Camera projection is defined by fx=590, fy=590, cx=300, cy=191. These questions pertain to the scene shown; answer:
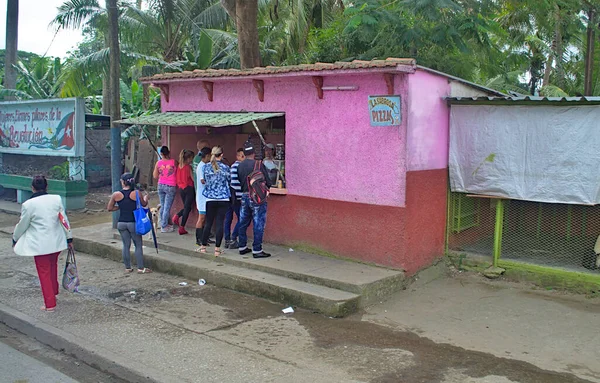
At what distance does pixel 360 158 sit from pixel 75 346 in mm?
4402

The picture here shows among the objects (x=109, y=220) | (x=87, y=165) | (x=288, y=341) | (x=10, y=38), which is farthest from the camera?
(x=10, y=38)

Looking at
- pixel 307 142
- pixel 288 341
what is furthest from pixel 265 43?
pixel 288 341

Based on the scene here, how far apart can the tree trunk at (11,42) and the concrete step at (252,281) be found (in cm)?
1086

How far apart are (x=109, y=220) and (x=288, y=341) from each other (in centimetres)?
835

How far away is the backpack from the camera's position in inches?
334

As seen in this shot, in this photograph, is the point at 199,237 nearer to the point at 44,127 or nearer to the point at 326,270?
the point at 326,270

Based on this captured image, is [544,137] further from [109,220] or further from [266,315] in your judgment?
[109,220]

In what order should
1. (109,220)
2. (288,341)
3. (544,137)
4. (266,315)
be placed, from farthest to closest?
(109,220), (544,137), (266,315), (288,341)

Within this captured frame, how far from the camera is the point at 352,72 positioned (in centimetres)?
812

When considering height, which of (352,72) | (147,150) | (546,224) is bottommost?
(546,224)

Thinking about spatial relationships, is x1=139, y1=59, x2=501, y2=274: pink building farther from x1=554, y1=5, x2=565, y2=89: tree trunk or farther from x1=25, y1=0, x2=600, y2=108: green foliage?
x1=554, y1=5, x2=565, y2=89: tree trunk

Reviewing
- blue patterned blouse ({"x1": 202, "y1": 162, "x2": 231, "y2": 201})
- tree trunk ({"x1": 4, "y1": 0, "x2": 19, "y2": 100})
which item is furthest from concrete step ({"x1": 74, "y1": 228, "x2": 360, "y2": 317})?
tree trunk ({"x1": 4, "y1": 0, "x2": 19, "y2": 100})

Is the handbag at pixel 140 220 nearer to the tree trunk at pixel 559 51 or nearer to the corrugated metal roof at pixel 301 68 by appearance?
the corrugated metal roof at pixel 301 68

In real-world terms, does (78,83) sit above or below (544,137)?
above
